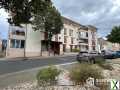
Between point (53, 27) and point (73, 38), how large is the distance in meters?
25.9

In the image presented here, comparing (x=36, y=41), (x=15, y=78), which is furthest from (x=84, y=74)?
(x=36, y=41)

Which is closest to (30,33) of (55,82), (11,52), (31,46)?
(31,46)

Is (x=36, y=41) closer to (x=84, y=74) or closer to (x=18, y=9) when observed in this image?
(x=18, y=9)

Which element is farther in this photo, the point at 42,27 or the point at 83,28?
the point at 83,28

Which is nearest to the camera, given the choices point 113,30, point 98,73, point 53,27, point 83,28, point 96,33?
point 98,73

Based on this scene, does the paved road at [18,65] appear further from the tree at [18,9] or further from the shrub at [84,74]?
the shrub at [84,74]

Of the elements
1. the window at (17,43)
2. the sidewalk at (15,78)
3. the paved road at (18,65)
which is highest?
the window at (17,43)

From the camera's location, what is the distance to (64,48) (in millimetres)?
72250

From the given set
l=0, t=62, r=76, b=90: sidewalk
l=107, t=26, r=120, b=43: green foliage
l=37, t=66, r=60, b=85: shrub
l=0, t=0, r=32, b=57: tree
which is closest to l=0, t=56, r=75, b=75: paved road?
l=0, t=62, r=76, b=90: sidewalk

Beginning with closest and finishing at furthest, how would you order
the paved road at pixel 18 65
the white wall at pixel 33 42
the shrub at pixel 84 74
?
the shrub at pixel 84 74 → the paved road at pixel 18 65 → the white wall at pixel 33 42

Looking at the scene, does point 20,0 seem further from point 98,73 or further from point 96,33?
point 96,33

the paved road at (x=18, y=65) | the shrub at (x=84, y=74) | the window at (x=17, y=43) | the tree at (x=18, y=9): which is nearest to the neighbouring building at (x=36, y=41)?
the window at (x=17, y=43)

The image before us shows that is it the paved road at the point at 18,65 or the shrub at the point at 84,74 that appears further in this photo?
the paved road at the point at 18,65

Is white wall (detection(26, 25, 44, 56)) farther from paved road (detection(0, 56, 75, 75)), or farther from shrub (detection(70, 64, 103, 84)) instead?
shrub (detection(70, 64, 103, 84))
